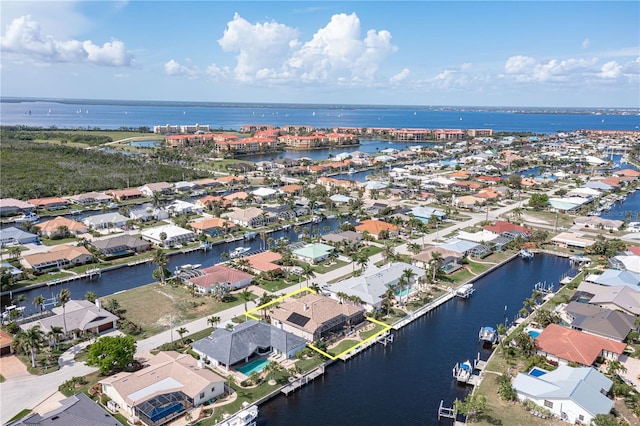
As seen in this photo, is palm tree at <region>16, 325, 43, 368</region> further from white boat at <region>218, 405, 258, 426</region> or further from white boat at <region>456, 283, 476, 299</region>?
white boat at <region>456, 283, 476, 299</region>

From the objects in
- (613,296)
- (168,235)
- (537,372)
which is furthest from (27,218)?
(613,296)

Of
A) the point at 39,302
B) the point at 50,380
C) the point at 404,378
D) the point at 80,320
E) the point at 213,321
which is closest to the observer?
the point at 50,380

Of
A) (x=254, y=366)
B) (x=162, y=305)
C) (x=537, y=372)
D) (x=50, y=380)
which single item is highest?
(x=537, y=372)

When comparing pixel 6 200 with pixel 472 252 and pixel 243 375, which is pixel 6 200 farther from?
pixel 472 252

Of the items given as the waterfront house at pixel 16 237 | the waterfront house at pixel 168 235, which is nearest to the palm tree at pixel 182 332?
the waterfront house at pixel 168 235

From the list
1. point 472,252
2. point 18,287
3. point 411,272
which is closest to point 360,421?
point 411,272

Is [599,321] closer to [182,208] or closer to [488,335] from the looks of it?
[488,335]

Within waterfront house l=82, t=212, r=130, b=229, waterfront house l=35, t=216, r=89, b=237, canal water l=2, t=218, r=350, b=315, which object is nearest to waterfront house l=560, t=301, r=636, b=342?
canal water l=2, t=218, r=350, b=315
